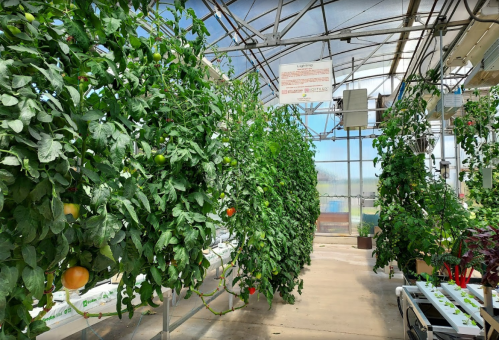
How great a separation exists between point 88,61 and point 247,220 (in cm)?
170

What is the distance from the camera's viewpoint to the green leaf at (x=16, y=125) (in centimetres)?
66

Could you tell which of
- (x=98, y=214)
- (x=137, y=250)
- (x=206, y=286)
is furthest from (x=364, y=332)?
(x=98, y=214)

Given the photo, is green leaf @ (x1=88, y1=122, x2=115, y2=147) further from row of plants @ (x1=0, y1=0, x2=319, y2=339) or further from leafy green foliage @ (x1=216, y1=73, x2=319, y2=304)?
leafy green foliage @ (x1=216, y1=73, x2=319, y2=304)

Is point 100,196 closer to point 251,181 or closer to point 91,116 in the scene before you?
point 91,116

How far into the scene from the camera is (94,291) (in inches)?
91.3

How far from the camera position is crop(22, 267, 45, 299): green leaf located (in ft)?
2.30

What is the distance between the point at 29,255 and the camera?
70cm

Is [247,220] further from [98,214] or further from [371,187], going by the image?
[371,187]

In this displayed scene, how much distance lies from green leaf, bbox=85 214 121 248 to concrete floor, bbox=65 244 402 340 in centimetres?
269

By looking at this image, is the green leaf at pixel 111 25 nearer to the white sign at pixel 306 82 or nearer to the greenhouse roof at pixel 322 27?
the greenhouse roof at pixel 322 27

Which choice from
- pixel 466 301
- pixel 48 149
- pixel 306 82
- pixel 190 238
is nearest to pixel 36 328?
pixel 48 149

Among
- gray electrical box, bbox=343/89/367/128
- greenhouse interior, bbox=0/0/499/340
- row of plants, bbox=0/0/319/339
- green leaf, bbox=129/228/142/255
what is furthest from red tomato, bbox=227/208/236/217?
gray electrical box, bbox=343/89/367/128

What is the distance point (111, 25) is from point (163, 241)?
31.8 inches

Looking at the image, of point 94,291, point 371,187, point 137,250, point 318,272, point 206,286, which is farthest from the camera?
point 371,187
